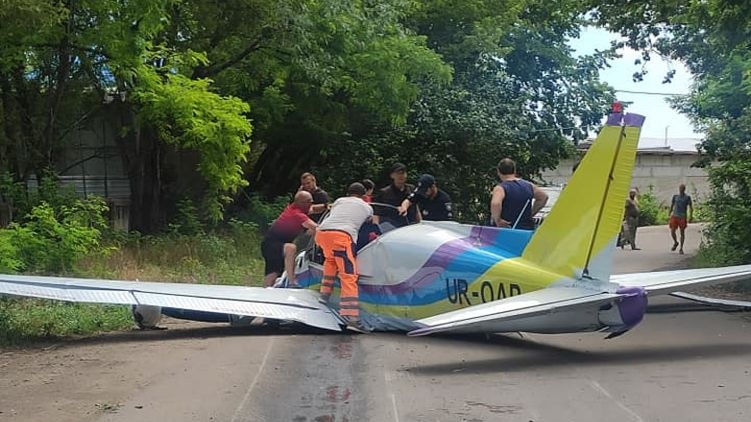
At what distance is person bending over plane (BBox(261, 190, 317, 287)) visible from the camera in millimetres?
12586

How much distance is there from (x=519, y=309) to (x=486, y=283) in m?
1.12

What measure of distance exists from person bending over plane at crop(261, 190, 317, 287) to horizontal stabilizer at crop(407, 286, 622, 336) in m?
4.31

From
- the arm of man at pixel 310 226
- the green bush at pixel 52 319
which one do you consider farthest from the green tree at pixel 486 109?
the green bush at pixel 52 319

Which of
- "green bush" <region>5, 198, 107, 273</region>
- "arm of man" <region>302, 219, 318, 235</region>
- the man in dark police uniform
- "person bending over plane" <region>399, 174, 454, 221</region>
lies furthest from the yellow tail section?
"green bush" <region>5, 198, 107, 273</region>

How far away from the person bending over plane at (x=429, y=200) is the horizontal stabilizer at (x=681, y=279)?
3.10 m

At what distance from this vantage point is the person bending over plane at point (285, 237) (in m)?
12.6

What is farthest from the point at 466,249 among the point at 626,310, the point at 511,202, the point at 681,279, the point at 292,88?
the point at 292,88

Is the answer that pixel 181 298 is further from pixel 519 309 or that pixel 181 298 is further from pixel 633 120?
pixel 633 120

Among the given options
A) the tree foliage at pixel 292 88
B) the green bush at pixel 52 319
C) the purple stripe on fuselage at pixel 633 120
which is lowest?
the green bush at pixel 52 319

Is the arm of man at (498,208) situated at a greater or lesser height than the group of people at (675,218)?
greater

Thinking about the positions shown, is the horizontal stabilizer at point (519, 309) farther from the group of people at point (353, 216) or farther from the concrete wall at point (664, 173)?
the concrete wall at point (664, 173)

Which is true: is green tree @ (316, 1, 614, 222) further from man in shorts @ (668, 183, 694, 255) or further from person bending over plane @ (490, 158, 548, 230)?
person bending over plane @ (490, 158, 548, 230)

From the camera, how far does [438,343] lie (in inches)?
393

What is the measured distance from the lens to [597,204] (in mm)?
8648
